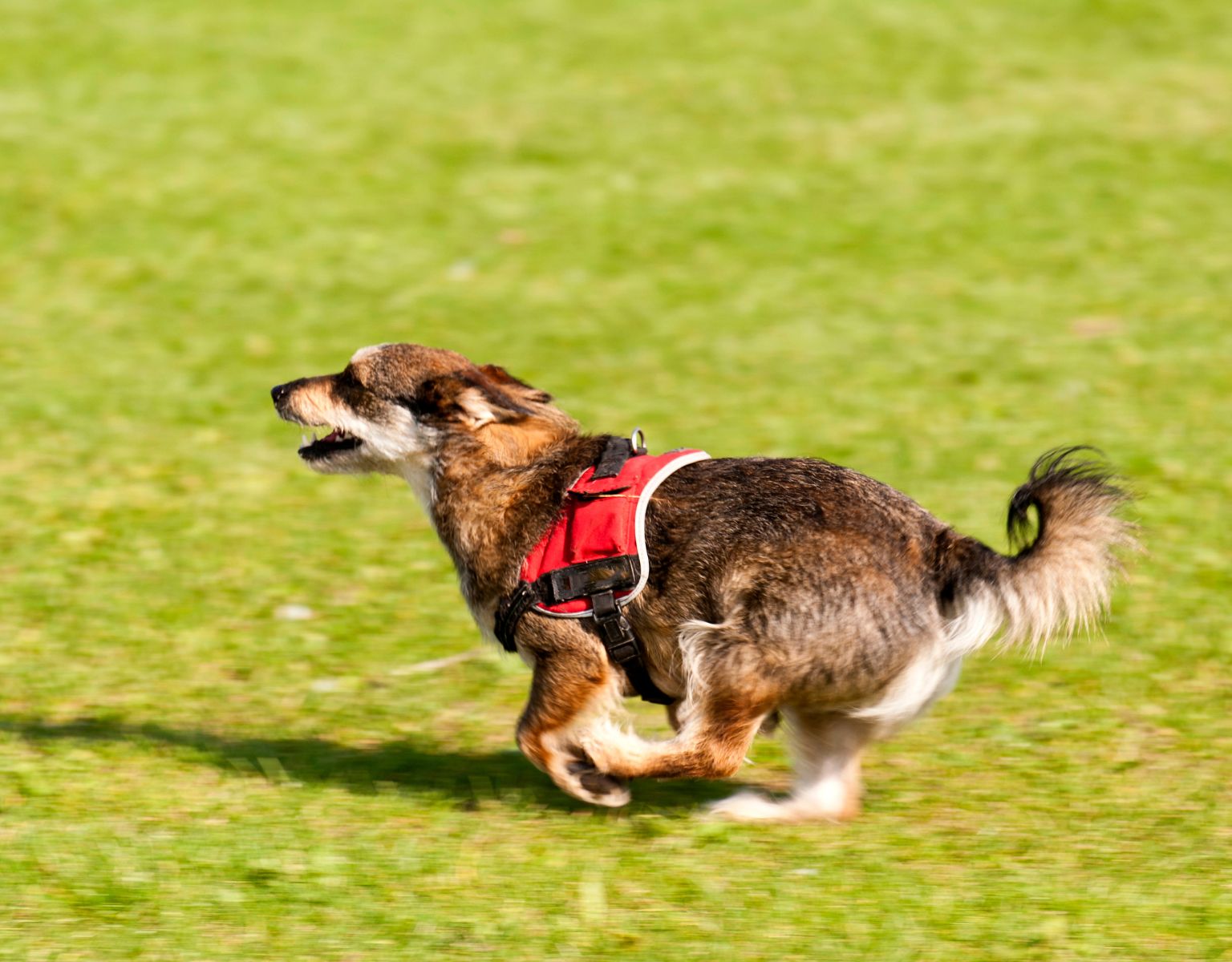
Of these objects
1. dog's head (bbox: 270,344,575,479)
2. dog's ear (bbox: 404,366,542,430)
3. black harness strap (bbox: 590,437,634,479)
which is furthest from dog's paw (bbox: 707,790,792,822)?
dog's ear (bbox: 404,366,542,430)

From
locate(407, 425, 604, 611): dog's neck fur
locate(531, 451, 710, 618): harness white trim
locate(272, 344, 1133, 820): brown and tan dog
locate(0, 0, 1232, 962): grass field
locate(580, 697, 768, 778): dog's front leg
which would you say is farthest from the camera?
locate(407, 425, 604, 611): dog's neck fur

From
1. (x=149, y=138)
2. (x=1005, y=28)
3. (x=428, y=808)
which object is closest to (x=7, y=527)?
(x=428, y=808)

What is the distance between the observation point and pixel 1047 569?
205 inches

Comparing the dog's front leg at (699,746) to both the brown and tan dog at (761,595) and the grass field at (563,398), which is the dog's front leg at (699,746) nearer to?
the brown and tan dog at (761,595)

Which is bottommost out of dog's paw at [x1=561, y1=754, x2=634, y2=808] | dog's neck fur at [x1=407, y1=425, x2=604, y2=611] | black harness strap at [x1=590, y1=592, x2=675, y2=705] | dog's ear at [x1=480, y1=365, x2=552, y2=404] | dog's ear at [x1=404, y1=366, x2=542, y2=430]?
dog's paw at [x1=561, y1=754, x2=634, y2=808]

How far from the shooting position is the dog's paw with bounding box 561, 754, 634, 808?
563 cm

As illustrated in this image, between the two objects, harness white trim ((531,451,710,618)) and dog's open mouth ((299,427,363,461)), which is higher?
dog's open mouth ((299,427,363,461))

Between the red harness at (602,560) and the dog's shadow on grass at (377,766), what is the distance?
0.51 m

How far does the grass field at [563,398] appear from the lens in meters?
5.10

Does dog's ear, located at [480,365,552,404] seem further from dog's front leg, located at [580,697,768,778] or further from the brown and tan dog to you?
dog's front leg, located at [580,697,768,778]

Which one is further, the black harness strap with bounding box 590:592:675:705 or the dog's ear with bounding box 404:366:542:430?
the dog's ear with bounding box 404:366:542:430

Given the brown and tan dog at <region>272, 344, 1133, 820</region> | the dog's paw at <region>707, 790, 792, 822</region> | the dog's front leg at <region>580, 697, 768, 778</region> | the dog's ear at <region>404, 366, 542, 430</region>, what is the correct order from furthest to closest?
the dog's ear at <region>404, 366, 542, 430</region> < the dog's paw at <region>707, 790, 792, 822</region> < the dog's front leg at <region>580, 697, 768, 778</region> < the brown and tan dog at <region>272, 344, 1133, 820</region>

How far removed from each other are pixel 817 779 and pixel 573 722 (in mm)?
868

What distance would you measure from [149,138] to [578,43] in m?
5.15
